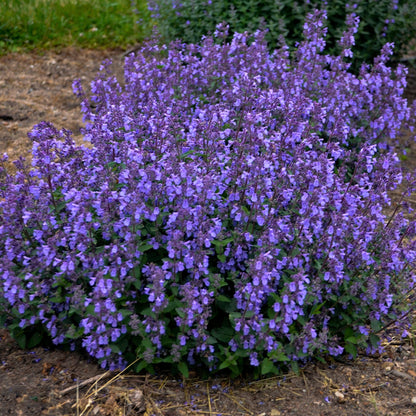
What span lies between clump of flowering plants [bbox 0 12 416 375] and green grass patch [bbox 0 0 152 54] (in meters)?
5.42

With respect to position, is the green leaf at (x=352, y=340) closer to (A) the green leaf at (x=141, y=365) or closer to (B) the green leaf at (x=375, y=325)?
(B) the green leaf at (x=375, y=325)

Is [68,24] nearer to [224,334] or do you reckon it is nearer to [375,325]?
[224,334]

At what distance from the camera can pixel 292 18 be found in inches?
266

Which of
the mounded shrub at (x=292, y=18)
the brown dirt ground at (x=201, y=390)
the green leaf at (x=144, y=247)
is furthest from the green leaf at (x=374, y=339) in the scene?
the mounded shrub at (x=292, y=18)

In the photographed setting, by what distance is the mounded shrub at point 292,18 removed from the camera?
21.6 ft

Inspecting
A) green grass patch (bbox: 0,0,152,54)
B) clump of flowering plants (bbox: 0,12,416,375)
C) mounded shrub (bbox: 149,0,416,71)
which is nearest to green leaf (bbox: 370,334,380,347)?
clump of flowering plants (bbox: 0,12,416,375)

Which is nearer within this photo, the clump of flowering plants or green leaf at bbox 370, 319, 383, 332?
the clump of flowering plants

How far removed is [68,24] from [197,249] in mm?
7145

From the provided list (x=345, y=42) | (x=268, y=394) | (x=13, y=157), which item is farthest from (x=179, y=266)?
(x=13, y=157)

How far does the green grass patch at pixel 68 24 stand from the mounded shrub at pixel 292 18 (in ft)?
4.50

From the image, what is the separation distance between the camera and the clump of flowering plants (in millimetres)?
2918

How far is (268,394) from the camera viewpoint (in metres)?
3.21

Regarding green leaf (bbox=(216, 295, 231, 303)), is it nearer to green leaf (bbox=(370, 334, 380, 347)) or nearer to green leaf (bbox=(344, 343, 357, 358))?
green leaf (bbox=(344, 343, 357, 358))

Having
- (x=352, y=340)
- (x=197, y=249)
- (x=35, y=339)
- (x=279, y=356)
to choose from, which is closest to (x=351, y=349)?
(x=352, y=340)
